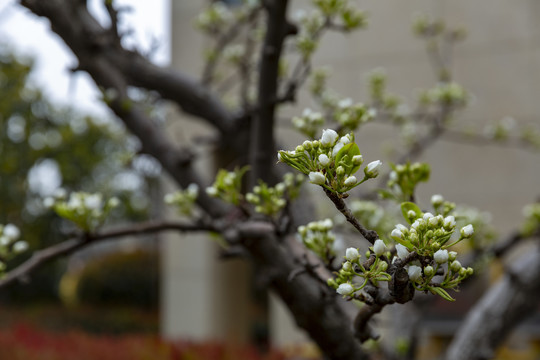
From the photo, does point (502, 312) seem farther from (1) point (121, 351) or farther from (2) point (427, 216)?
(1) point (121, 351)

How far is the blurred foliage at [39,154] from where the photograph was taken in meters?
9.14

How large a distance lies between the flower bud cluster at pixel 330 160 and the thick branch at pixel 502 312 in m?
1.75

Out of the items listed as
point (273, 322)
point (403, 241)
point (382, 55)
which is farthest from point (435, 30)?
point (273, 322)

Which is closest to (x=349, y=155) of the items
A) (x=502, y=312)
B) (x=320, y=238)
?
(x=320, y=238)

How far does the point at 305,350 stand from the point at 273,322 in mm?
2208

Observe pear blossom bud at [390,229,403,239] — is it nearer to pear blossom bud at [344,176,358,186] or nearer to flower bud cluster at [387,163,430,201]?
pear blossom bud at [344,176,358,186]

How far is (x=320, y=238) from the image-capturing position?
4.69 ft

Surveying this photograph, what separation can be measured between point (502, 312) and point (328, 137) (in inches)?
73.0

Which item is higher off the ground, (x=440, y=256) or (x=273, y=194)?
(x=273, y=194)

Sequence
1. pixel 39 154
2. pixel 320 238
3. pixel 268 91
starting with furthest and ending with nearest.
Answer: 1. pixel 39 154
2. pixel 268 91
3. pixel 320 238

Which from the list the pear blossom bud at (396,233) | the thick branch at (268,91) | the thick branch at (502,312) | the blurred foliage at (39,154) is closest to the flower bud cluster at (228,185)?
the thick branch at (268,91)

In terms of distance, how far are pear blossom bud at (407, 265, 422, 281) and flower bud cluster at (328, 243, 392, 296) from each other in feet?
0.11

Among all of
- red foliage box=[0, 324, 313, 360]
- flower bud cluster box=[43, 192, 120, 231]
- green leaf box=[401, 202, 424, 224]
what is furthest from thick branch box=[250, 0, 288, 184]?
red foliage box=[0, 324, 313, 360]

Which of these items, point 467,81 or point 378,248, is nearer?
point 378,248
